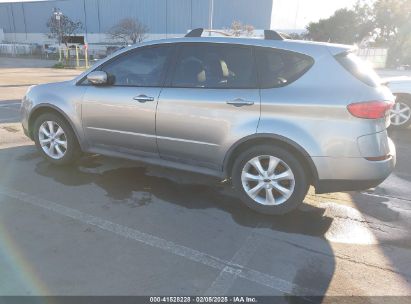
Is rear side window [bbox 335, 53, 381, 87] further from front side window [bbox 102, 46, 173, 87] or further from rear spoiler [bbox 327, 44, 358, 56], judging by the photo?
front side window [bbox 102, 46, 173, 87]

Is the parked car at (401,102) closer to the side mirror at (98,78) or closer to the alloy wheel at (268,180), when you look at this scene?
the alloy wheel at (268,180)

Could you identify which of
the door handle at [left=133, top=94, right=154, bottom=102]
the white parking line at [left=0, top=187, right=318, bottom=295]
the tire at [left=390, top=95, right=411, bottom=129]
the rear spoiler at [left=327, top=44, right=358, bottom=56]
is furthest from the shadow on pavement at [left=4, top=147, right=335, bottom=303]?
the tire at [left=390, top=95, right=411, bottom=129]

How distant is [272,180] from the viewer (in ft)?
13.0

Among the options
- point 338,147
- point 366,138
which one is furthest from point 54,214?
point 366,138

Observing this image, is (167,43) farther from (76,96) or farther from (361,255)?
(361,255)

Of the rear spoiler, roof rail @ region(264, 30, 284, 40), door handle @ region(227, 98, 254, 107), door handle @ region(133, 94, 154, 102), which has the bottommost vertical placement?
door handle @ region(133, 94, 154, 102)

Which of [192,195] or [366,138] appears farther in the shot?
[192,195]

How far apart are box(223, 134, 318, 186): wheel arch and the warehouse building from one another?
5150 centimetres

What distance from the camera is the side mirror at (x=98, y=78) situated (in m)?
4.61

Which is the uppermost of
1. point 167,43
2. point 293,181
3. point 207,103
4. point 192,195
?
point 167,43

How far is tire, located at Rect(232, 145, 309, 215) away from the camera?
3.84 meters

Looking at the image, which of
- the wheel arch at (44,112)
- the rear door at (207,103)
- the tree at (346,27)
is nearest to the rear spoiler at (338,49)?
the rear door at (207,103)

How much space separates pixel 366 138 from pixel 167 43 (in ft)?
8.01

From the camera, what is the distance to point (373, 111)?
354 cm
